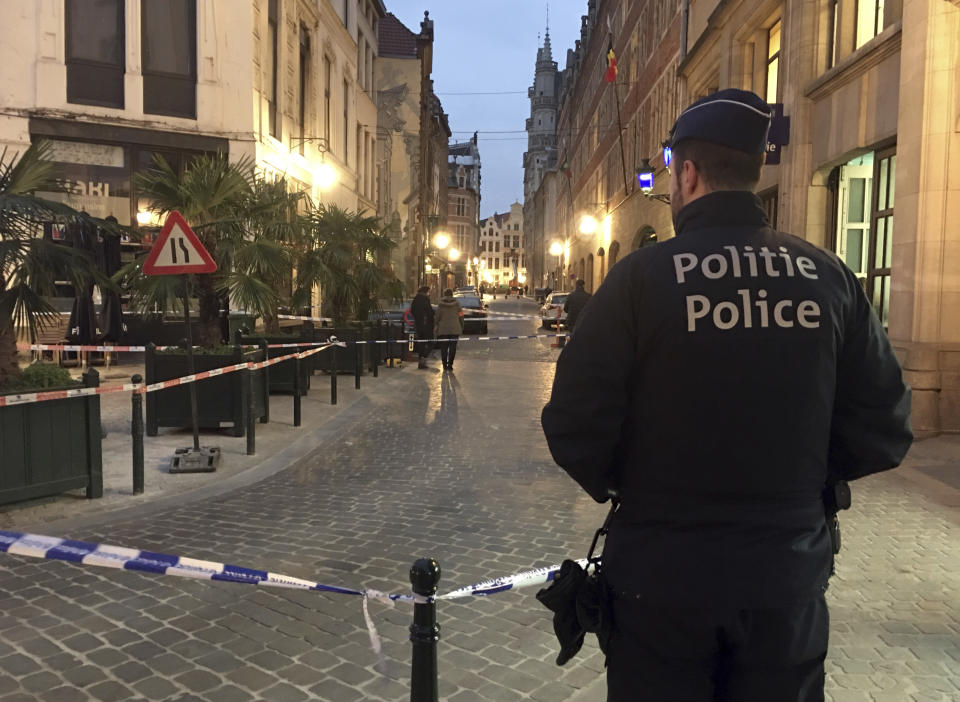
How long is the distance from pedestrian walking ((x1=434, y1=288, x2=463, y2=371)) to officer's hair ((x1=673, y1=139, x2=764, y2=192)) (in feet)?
49.1

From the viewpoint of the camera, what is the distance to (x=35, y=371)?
21.0ft

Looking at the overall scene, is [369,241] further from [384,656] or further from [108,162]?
[384,656]

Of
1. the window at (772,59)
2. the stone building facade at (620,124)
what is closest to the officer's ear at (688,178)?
the window at (772,59)

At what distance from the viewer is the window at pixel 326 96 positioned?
26.2 metres

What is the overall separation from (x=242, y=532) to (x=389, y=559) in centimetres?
131

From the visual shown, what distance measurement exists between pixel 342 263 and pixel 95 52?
7926 mm

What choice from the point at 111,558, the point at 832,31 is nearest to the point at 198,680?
the point at 111,558

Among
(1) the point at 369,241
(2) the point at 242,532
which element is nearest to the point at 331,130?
(1) the point at 369,241

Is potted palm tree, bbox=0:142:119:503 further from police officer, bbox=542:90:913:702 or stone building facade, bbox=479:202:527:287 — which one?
stone building facade, bbox=479:202:527:287

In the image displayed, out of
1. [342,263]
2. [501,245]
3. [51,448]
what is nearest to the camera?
[51,448]

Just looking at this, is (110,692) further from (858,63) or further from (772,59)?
(772,59)

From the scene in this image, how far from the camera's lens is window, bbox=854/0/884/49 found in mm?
10930

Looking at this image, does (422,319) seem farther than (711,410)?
Yes

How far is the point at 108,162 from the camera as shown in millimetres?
17547
